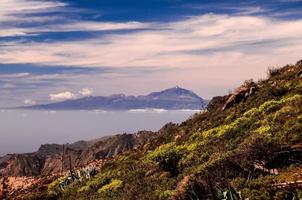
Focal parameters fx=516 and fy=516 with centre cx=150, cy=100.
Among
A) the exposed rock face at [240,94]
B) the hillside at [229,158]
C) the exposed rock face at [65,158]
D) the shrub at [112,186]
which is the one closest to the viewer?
the hillside at [229,158]

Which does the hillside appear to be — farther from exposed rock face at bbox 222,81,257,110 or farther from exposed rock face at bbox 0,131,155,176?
exposed rock face at bbox 0,131,155,176

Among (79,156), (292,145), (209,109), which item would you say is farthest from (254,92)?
(79,156)

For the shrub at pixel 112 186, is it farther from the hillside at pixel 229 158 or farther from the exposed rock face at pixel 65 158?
the exposed rock face at pixel 65 158

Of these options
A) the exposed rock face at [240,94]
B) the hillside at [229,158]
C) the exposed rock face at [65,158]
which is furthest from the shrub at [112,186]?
the exposed rock face at [65,158]

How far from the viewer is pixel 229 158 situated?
25.2 metres

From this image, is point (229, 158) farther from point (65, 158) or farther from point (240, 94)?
point (65, 158)

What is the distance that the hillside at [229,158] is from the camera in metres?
22.0

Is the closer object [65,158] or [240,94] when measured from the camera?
[240,94]

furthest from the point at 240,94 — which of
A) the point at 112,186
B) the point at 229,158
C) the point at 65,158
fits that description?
the point at 65,158

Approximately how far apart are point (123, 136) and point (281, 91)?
345 feet

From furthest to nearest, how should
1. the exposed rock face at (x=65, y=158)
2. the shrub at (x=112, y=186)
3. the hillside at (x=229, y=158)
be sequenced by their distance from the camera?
the exposed rock face at (x=65, y=158) → the shrub at (x=112, y=186) → the hillside at (x=229, y=158)

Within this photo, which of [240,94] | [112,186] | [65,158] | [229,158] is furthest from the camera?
[65,158]

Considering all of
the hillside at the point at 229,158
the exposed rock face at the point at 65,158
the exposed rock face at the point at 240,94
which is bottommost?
the exposed rock face at the point at 65,158

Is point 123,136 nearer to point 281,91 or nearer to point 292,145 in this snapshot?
point 281,91
